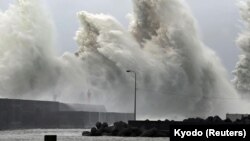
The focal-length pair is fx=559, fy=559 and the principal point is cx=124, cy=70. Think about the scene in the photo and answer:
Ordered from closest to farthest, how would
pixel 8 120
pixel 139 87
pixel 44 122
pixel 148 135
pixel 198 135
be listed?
pixel 198 135 < pixel 148 135 < pixel 8 120 < pixel 44 122 < pixel 139 87

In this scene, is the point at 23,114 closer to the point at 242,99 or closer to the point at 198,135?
the point at 242,99

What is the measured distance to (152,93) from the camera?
118 meters

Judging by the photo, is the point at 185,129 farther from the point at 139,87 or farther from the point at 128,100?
the point at 128,100

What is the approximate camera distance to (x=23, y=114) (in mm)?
92938

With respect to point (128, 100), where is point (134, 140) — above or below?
below

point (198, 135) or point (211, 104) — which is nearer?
point (198, 135)

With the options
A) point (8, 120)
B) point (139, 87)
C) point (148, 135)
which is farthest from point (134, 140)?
point (139, 87)

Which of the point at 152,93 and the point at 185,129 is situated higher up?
the point at 152,93

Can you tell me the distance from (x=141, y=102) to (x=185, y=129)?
357 feet

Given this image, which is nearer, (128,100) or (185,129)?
(185,129)

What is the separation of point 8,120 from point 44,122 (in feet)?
38.6

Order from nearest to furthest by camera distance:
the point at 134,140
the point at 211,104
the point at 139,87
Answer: the point at 134,140
the point at 139,87
the point at 211,104

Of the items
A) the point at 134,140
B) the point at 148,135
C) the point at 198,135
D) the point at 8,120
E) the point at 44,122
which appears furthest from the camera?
the point at 44,122

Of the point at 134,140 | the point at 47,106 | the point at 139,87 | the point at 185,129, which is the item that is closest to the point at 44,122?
the point at 47,106
